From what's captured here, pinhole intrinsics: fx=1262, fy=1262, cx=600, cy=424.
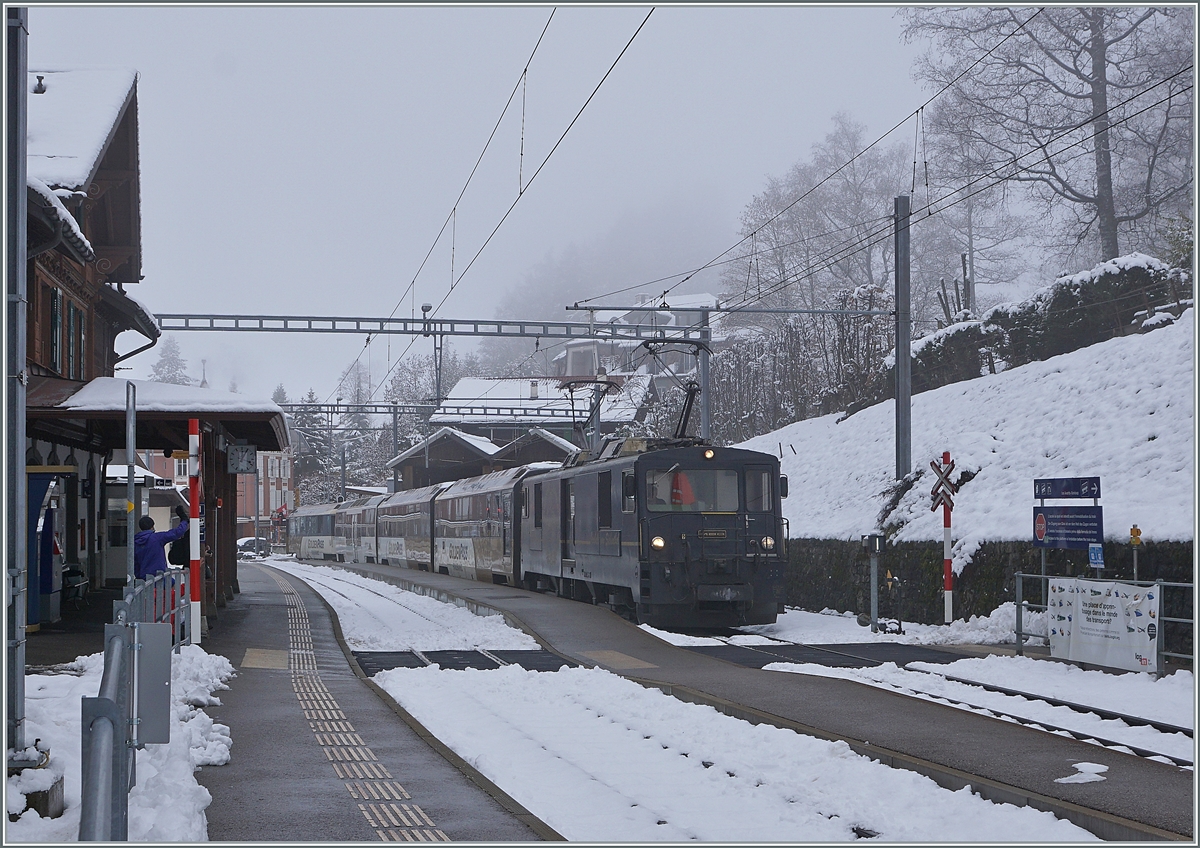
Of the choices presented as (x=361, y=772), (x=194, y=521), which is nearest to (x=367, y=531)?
(x=194, y=521)

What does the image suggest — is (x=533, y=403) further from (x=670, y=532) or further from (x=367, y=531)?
(x=670, y=532)

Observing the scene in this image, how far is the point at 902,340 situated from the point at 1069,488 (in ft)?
24.0

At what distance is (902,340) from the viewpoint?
22469mm

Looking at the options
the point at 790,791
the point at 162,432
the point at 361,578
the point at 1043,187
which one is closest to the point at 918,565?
the point at 162,432

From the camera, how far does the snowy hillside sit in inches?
693

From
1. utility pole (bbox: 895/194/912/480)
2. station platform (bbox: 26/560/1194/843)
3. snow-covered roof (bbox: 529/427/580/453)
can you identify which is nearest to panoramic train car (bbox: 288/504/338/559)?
snow-covered roof (bbox: 529/427/580/453)

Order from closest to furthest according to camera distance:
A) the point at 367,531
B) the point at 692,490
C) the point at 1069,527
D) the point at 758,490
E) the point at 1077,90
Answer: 1. the point at 1069,527
2. the point at 692,490
3. the point at 758,490
4. the point at 1077,90
5. the point at 367,531

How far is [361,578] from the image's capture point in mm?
42562

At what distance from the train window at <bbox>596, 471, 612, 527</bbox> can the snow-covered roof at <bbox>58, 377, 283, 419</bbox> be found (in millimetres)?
6138

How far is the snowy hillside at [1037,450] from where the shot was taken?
17.6 metres

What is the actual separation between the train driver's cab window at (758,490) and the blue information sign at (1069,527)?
17.2 feet

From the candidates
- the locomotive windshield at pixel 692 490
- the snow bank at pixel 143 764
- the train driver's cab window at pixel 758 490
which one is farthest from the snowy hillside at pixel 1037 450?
the snow bank at pixel 143 764

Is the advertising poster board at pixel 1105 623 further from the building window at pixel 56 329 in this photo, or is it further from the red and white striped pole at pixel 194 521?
the building window at pixel 56 329

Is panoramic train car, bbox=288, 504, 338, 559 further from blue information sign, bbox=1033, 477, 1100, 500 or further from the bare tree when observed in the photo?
blue information sign, bbox=1033, 477, 1100, 500
